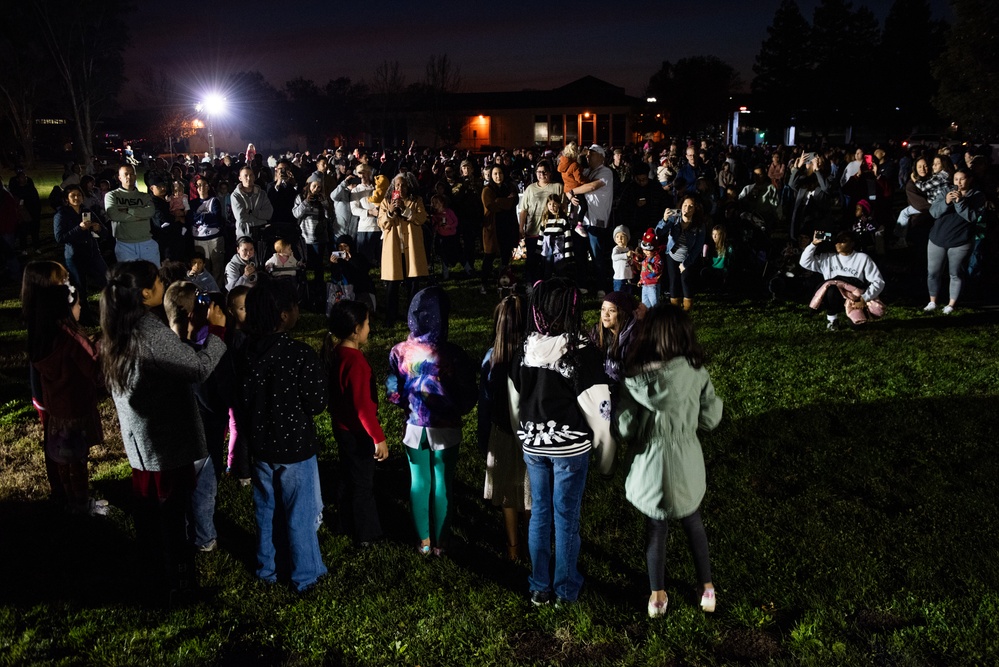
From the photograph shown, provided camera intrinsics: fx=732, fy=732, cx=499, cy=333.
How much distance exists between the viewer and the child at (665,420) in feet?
11.9

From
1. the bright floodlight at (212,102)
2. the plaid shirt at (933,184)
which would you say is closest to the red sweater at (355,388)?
the plaid shirt at (933,184)

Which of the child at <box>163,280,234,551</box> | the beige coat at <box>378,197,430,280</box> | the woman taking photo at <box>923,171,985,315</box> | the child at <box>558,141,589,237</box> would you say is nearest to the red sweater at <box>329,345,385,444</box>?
the child at <box>163,280,234,551</box>

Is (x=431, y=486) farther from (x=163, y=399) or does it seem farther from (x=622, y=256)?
(x=622, y=256)

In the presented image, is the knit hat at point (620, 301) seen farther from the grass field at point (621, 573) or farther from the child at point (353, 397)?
the child at point (353, 397)

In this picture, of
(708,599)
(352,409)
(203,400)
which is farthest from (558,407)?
(203,400)

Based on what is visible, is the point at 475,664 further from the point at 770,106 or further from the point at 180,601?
the point at 770,106

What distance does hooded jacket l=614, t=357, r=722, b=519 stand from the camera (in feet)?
11.9

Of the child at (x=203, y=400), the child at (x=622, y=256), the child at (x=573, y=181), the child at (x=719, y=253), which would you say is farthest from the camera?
the child at (x=719, y=253)

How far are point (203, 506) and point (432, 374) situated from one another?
175cm

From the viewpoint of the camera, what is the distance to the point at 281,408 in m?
3.90

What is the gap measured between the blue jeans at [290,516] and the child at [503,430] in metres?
1.00

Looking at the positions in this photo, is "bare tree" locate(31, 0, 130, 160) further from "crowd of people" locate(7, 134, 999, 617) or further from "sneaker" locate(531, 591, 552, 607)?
"sneaker" locate(531, 591, 552, 607)

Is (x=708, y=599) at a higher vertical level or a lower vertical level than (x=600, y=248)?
lower

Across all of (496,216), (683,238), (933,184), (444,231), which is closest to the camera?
(683,238)
